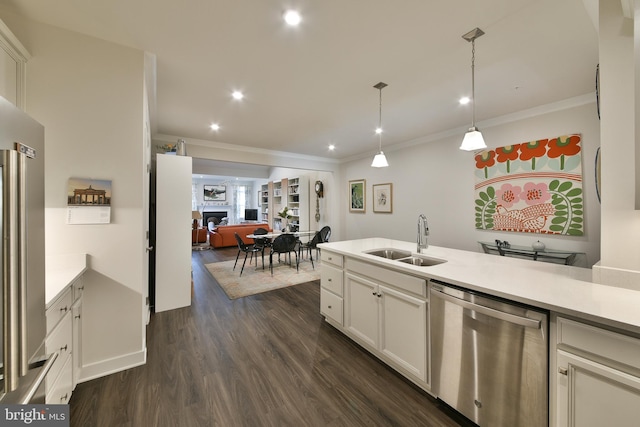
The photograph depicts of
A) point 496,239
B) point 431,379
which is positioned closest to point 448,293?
point 431,379

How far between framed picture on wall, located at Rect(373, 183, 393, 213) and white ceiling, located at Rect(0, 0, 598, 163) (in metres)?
2.06

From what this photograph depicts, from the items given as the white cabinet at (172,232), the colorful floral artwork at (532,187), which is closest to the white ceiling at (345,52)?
the colorful floral artwork at (532,187)

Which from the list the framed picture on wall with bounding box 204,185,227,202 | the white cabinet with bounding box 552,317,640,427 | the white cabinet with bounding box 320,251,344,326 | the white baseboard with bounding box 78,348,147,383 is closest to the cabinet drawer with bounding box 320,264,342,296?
the white cabinet with bounding box 320,251,344,326

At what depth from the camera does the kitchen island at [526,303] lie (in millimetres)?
1003

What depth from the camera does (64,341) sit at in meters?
1.49

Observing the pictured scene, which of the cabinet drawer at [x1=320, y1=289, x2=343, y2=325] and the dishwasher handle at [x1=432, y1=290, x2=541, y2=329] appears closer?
the dishwasher handle at [x1=432, y1=290, x2=541, y2=329]

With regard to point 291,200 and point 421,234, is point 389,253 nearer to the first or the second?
point 421,234

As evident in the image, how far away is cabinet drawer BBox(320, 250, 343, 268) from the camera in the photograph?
2574 mm

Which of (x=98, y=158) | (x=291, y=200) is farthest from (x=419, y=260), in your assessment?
(x=291, y=200)

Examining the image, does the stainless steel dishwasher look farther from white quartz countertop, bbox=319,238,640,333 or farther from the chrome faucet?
the chrome faucet

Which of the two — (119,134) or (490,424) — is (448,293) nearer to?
(490,424)

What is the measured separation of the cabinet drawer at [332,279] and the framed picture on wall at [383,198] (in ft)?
10.0

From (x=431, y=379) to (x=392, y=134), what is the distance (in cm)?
391

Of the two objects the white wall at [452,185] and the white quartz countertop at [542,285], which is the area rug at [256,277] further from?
the white quartz countertop at [542,285]
